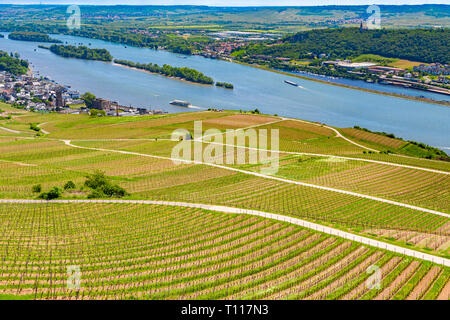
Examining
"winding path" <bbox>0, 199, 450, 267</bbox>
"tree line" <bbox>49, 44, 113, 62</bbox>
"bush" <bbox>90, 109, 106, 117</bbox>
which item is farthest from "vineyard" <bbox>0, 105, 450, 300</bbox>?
"tree line" <bbox>49, 44, 113, 62</bbox>

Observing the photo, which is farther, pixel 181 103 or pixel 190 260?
pixel 181 103

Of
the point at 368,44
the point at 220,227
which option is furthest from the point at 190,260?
the point at 368,44

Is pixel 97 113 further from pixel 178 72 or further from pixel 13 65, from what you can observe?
pixel 13 65

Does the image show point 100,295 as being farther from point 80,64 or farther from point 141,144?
point 80,64

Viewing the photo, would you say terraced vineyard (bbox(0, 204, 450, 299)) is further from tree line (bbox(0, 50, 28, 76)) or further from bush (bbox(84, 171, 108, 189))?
tree line (bbox(0, 50, 28, 76))

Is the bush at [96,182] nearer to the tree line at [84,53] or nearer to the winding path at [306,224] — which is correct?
the winding path at [306,224]
